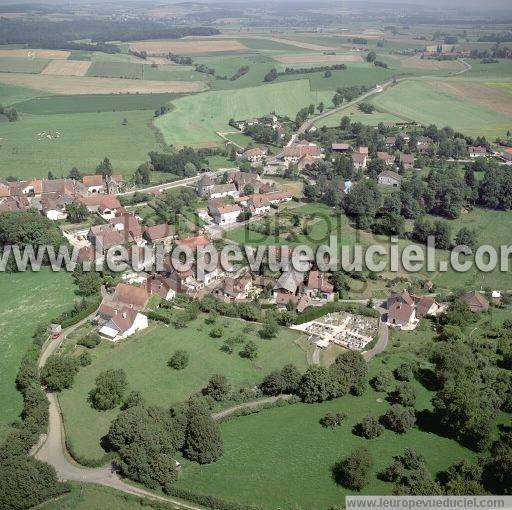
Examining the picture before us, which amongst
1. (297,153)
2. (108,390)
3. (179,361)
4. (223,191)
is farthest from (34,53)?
(108,390)

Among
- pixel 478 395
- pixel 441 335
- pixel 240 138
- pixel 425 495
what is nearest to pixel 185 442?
pixel 425 495

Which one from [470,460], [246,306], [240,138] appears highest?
[240,138]

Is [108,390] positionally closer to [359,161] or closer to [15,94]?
[359,161]

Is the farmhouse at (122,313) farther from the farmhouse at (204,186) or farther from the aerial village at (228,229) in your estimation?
the farmhouse at (204,186)

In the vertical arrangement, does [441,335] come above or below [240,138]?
below

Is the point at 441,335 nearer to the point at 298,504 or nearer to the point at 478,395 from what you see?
the point at 478,395

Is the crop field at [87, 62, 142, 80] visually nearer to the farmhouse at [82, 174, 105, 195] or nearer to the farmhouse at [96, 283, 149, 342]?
the farmhouse at [82, 174, 105, 195]
